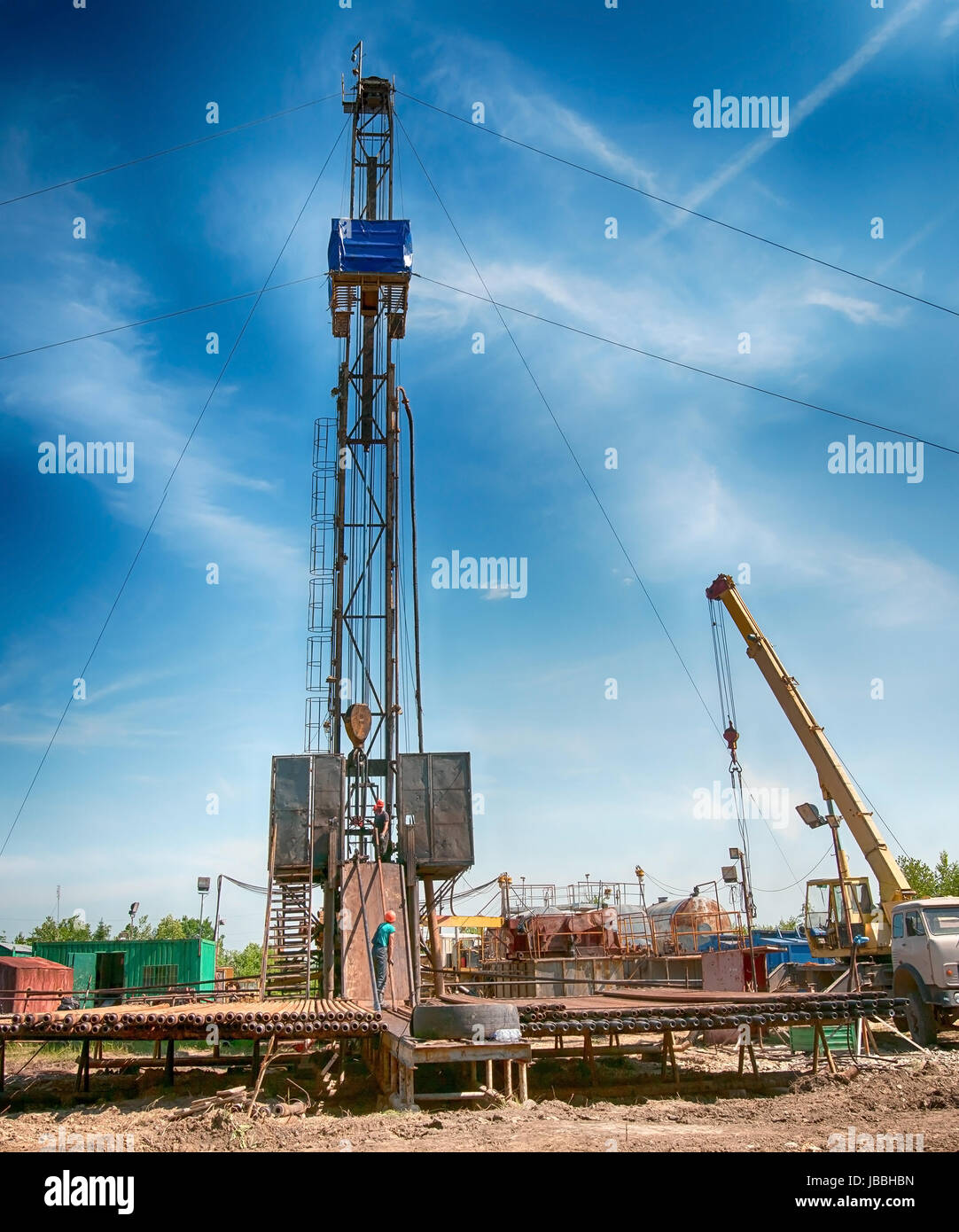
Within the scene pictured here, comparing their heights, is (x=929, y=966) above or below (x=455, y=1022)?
below

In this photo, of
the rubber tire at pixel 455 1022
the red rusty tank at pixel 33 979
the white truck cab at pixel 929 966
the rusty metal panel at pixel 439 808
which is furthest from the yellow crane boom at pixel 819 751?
the red rusty tank at pixel 33 979

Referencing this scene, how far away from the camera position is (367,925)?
713 inches

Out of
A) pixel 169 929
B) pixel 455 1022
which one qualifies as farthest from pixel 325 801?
pixel 169 929

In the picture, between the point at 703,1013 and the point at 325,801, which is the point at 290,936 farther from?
the point at 703,1013

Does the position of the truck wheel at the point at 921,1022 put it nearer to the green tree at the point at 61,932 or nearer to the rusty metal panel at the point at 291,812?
the rusty metal panel at the point at 291,812

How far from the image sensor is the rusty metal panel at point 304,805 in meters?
18.7

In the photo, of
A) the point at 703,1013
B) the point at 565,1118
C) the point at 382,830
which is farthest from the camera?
the point at 382,830

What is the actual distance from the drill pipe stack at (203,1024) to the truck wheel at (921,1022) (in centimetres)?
990

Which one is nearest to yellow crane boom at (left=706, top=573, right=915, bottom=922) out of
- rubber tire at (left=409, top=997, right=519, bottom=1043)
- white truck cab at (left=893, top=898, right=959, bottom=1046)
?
white truck cab at (left=893, top=898, right=959, bottom=1046)

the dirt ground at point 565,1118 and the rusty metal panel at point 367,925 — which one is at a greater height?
the rusty metal panel at point 367,925

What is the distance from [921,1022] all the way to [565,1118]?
361 inches

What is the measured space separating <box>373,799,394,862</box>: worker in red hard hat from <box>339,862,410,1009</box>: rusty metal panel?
1.55 ft

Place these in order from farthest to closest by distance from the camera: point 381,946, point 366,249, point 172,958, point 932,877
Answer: point 932,877
point 172,958
point 366,249
point 381,946

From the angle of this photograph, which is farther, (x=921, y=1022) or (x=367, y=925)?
(x=367, y=925)
